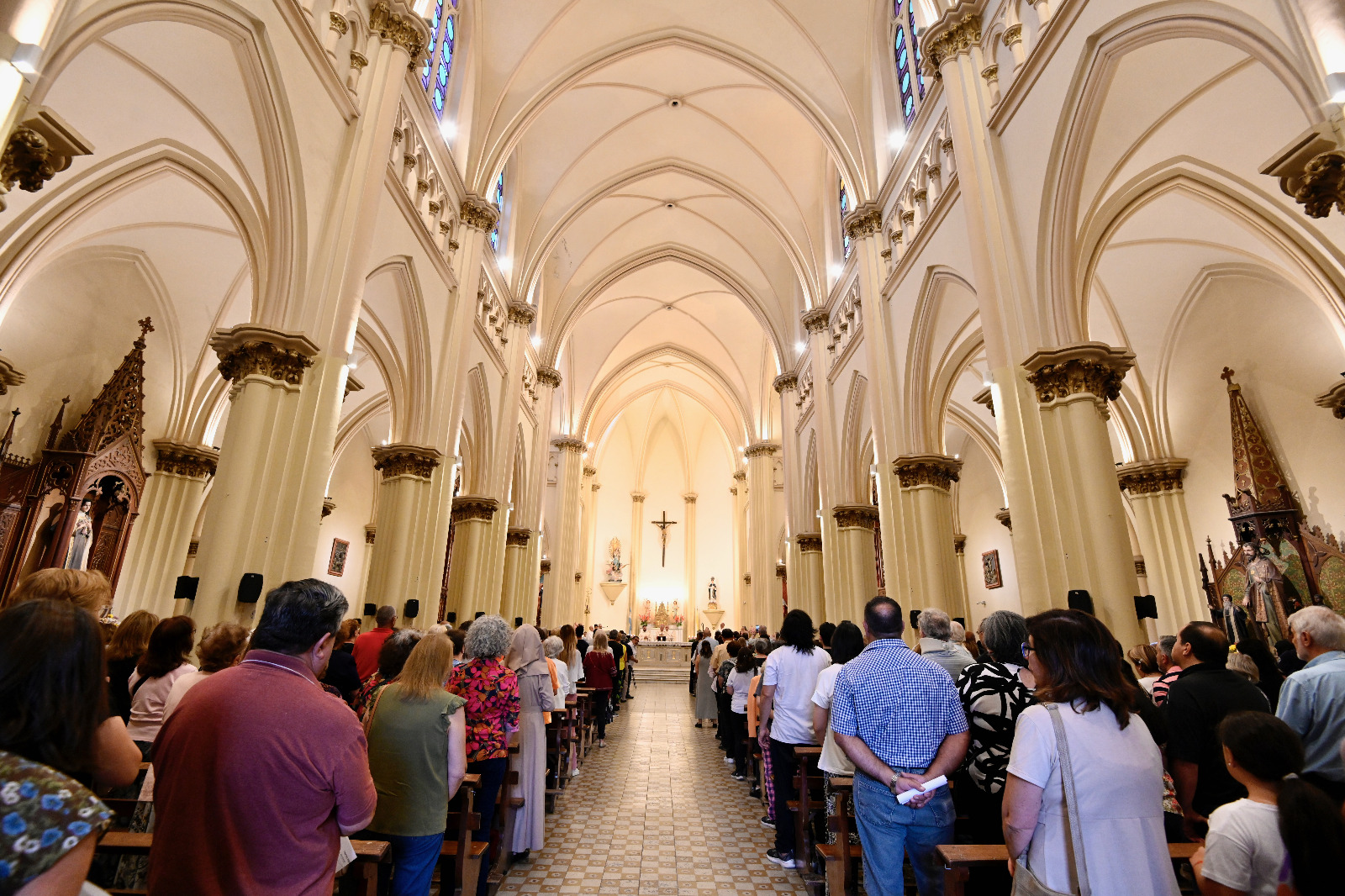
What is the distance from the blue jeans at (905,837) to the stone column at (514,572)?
14062 mm

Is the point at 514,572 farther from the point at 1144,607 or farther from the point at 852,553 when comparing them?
the point at 1144,607

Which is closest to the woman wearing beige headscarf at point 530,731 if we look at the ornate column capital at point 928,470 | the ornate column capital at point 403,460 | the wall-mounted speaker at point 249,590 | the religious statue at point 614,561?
the wall-mounted speaker at point 249,590

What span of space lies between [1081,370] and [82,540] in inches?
524

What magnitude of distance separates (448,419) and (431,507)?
1.39 meters

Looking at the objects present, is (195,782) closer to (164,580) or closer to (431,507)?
(431,507)

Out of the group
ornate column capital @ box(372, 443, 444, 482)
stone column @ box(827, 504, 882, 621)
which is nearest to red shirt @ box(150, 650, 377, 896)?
ornate column capital @ box(372, 443, 444, 482)

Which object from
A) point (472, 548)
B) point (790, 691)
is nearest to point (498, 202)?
point (472, 548)

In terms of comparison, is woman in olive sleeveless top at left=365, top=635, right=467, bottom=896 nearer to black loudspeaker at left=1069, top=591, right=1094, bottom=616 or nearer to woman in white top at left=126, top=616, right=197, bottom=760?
woman in white top at left=126, top=616, right=197, bottom=760

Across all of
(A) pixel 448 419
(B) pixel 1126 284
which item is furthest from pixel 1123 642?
(A) pixel 448 419

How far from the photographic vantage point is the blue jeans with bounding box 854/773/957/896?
109 inches

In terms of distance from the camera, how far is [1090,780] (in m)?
1.99

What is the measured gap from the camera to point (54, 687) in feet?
→ 4.05

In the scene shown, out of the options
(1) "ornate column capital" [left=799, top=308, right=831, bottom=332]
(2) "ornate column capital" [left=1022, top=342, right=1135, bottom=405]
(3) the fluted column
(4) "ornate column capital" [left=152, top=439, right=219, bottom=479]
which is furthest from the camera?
(3) the fluted column

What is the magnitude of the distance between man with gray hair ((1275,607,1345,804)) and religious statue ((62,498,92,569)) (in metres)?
12.9
